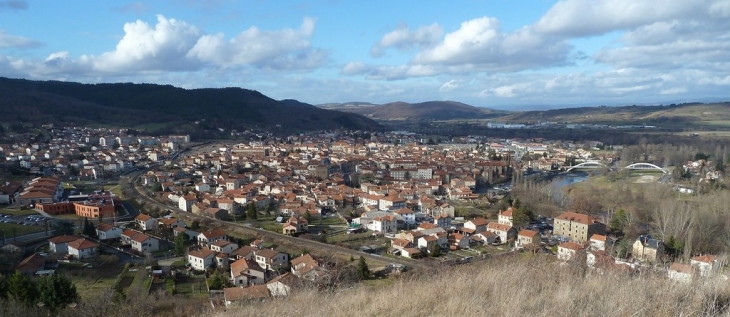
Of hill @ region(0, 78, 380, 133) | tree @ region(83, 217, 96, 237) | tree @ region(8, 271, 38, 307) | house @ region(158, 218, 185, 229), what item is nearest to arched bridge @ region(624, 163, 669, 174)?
house @ region(158, 218, 185, 229)

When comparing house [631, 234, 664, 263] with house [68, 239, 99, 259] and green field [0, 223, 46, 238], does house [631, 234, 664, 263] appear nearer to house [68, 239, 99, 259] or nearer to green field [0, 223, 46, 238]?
house [68, 239, 99, 259]

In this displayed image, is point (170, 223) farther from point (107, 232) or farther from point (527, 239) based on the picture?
point (527, 239)

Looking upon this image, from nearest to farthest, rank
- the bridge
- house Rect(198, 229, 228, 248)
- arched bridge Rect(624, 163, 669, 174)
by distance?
house Rect(198, 229, 228, 248)
the bridge
arched bridge Rect(624, 163, 669, 174)

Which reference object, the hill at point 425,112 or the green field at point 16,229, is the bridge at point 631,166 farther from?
the hill at point 425,112

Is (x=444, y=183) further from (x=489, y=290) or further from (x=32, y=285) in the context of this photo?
(x=489, y=290)

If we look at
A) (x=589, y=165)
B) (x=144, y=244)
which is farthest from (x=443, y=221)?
(x=589, y=165)

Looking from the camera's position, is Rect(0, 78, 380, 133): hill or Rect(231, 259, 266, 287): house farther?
Rect(0, 78, 380, 133): hill
